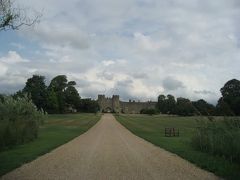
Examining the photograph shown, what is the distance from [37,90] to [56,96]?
326 inches

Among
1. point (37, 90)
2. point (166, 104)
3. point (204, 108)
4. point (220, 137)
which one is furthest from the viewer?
point (166, 104)

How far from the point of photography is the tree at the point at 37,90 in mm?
138875

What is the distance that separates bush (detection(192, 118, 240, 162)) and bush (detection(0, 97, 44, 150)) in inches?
479

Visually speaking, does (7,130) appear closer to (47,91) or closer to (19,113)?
(19,113)

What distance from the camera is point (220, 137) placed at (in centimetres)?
2002

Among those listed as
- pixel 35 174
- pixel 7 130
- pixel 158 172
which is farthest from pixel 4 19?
pixel 7 130

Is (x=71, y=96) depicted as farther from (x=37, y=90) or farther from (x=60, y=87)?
(x=37, y=90)

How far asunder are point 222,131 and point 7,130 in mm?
14727

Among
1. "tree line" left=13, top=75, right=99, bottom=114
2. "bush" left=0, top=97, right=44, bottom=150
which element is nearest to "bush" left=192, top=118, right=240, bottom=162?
"bush" left=0, top=97, right=44, bottom=150

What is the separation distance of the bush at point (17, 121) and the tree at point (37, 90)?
102888 mm

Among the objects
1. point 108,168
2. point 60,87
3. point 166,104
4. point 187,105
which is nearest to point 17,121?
point 187,105

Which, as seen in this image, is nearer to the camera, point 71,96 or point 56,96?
point 56,96

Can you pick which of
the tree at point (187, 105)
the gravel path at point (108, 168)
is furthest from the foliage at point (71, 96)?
the gravel path at point (108, 168)

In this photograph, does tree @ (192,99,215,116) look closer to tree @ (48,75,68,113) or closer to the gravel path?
the gravel path
